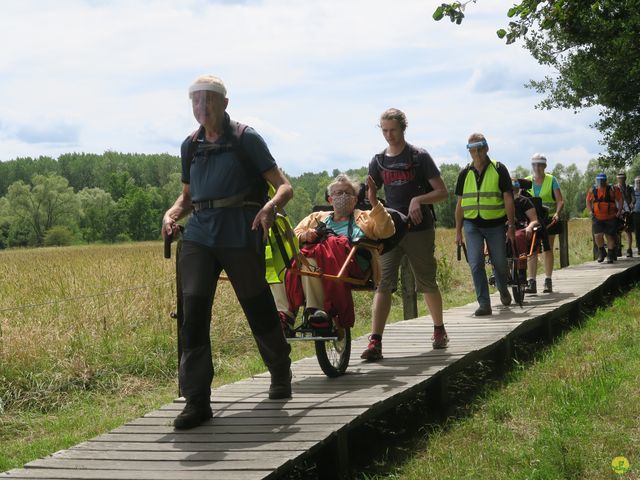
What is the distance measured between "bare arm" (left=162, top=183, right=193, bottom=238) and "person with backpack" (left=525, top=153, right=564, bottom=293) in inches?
295

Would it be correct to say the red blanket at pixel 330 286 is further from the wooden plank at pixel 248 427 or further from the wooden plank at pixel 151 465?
the wooden plank at pixel 151 465

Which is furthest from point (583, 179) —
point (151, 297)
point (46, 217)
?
point (151, 297)

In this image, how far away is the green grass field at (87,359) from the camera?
7.39 metres

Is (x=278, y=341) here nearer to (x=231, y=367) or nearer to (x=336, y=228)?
(x=336, y=228)

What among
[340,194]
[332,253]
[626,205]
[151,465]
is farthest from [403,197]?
[626,205]

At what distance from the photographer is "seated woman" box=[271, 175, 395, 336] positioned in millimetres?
6750

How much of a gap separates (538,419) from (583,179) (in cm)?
13960

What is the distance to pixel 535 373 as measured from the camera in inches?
314

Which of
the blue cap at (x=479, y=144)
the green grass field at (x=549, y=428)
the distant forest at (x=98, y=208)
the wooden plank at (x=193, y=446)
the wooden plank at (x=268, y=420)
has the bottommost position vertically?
the green grass field at (x=549, y=428)

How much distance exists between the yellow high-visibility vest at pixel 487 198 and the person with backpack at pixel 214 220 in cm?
492

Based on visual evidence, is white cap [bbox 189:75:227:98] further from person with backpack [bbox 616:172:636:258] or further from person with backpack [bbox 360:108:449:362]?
person with backpack [bbox 616:172:636:258]

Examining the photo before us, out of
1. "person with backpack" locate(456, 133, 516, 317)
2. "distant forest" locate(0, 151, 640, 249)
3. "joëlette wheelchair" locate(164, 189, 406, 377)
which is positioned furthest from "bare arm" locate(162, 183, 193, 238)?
"distant forest" locate(0, 151, 640, 249)

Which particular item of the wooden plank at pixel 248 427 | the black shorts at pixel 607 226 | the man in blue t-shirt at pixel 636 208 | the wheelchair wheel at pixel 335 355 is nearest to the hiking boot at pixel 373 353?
the wheelchair wheel at pixel 335 355

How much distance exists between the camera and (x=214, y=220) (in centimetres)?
561
